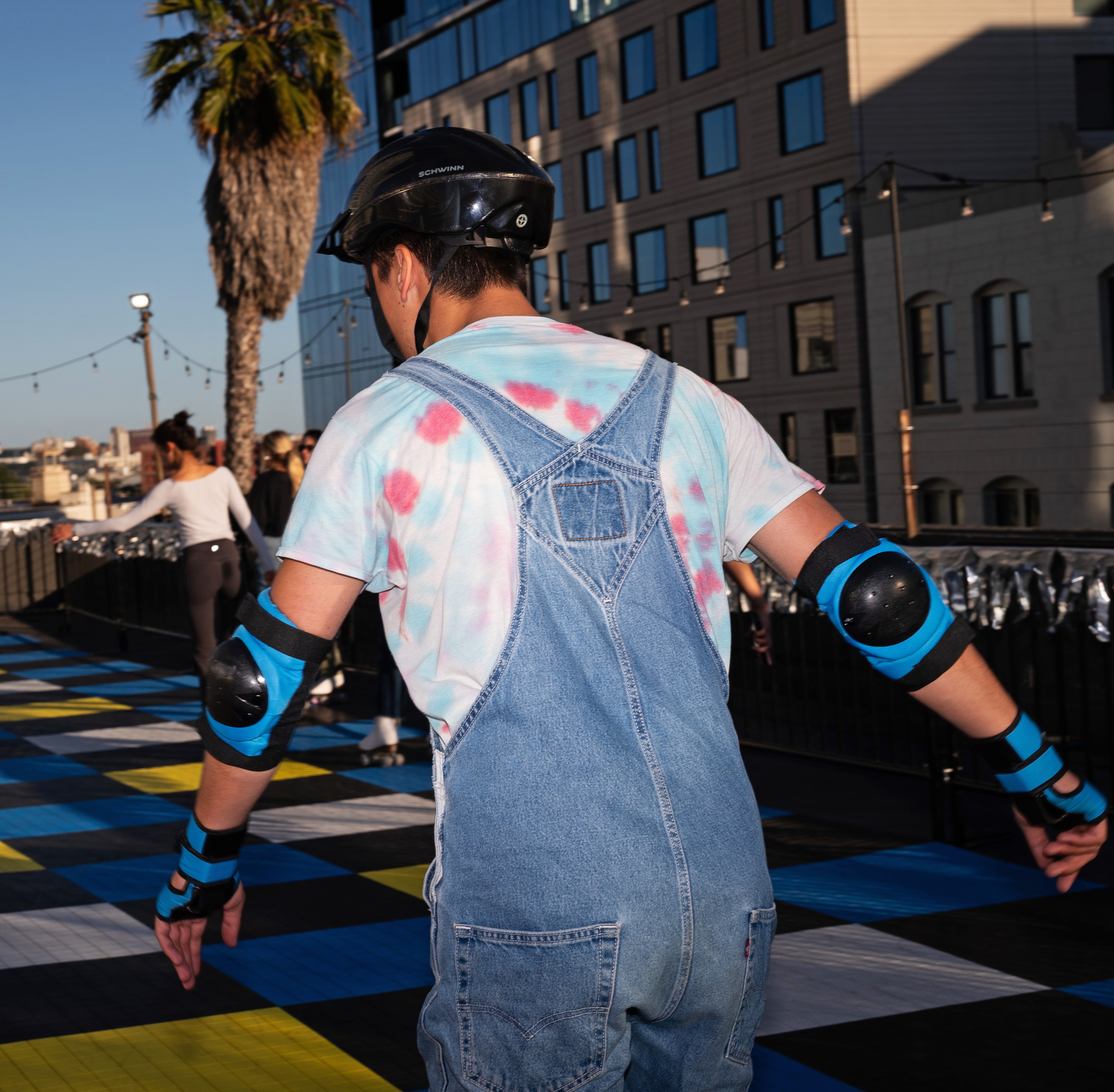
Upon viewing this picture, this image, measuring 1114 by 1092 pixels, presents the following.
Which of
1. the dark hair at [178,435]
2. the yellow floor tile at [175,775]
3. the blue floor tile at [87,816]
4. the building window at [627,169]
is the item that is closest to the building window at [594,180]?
the building window at [627,169]

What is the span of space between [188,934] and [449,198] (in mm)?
1122

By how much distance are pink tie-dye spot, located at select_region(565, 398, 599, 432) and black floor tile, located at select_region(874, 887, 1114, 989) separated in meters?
A: 3.24

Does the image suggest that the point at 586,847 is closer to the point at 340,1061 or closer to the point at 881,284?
the point at 340,1061

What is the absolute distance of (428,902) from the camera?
1794 millimetres

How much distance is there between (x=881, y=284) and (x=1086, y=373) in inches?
265

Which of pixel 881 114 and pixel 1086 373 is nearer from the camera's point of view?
pixel 1086 373

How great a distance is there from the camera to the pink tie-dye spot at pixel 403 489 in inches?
67.6

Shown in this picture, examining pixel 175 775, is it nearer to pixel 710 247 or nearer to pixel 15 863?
pixel 15 863

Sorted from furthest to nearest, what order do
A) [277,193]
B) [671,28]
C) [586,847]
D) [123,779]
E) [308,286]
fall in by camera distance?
[308,286]
[671,28]
[277,193]
[123,779]
[586,847]

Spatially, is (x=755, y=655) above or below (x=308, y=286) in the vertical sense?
below

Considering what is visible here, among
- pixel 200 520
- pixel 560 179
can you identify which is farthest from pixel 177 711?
pixel 560 179

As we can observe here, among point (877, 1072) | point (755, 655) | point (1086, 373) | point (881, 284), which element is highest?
point (881, 284)

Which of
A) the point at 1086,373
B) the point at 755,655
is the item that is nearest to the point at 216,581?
the point at 755,655

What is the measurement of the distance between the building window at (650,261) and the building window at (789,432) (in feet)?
20.5
